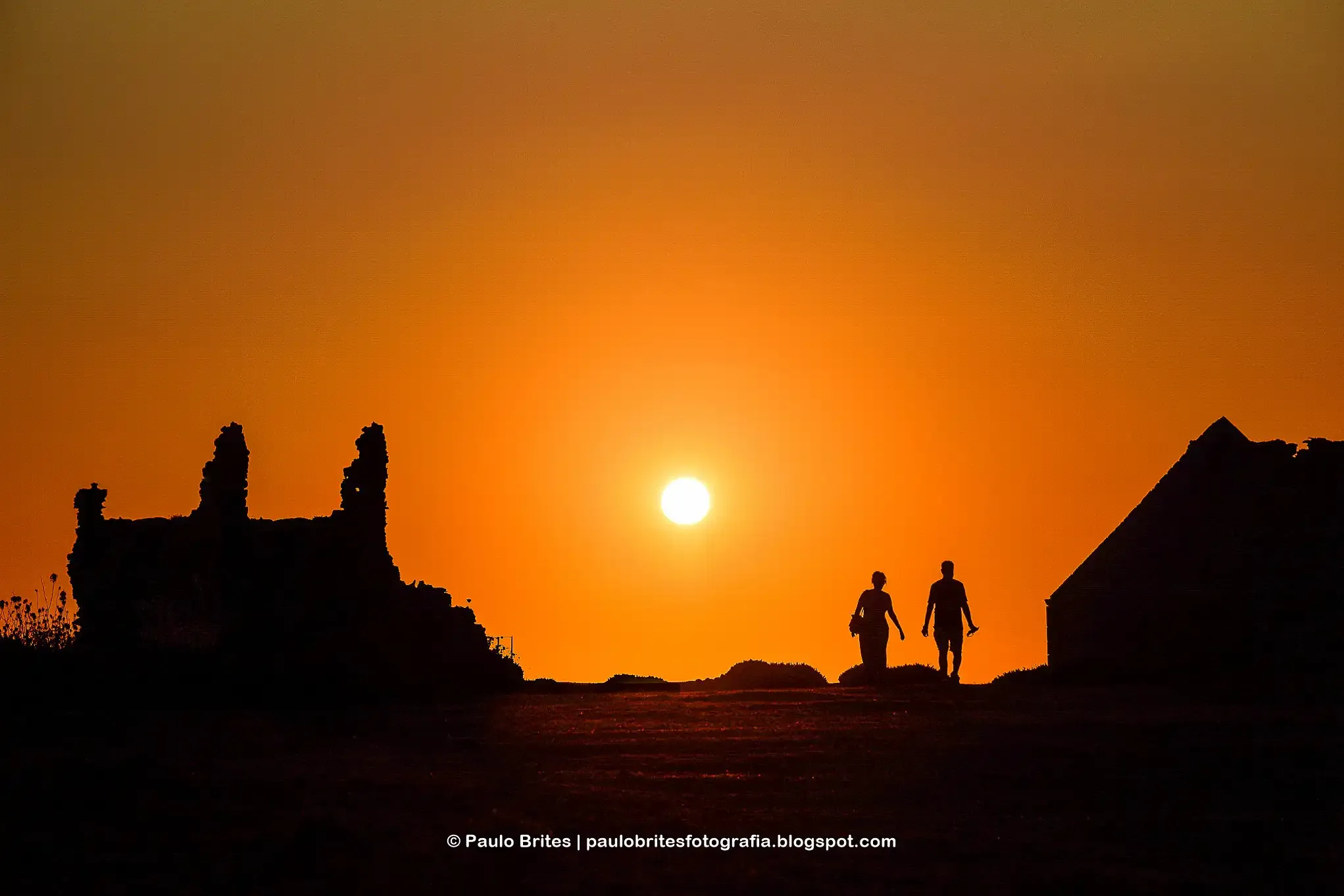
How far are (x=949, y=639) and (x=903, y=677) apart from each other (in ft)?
9.65

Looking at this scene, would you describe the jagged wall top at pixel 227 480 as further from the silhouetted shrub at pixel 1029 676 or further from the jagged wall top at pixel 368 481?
the silhouetted shrub at pixel 1029 676

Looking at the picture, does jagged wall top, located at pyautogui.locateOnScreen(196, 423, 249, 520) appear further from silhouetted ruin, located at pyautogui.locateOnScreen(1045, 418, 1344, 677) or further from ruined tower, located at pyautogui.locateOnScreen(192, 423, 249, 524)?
silhouetted ruin, located at pyautogui.locateOnScreen(1045, 418, 1344, 677)

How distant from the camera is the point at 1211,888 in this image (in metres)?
10.3

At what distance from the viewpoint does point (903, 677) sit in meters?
30.4

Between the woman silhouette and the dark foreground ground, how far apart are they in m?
7.94

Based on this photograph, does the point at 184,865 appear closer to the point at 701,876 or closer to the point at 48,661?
the point at 701,876

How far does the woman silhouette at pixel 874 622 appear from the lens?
91.7 ft

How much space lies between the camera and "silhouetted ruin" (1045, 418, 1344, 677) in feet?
110

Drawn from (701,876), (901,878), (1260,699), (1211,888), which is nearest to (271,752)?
(701,876)

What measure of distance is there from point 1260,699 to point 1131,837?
36.7 ft

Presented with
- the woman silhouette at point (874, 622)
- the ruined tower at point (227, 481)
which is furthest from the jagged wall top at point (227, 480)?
the woman silhouette at point (874, 622)

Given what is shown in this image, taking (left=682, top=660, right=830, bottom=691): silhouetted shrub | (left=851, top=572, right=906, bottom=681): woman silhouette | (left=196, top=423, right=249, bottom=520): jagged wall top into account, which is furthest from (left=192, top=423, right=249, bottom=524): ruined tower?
A: (left=851, top=572, right=906, bottom=681): woman silhouette

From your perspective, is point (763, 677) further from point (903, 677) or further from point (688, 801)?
point (688, 801)

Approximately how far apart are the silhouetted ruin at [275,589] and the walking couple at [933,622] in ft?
28.1
